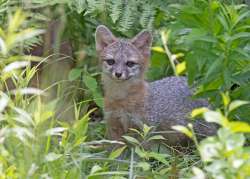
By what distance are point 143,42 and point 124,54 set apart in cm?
17

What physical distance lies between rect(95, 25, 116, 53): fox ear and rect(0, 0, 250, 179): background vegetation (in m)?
0.12

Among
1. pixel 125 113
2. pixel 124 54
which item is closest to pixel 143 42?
pixel 124 54

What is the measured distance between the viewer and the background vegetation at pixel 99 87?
264 centimetres

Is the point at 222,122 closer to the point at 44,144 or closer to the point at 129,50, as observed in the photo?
the point at 44,144

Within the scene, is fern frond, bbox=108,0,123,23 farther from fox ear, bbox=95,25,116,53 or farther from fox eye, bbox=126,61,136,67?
fox eye, bbox=126,61,136,67

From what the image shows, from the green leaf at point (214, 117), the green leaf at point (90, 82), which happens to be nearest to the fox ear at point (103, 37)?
the green leaf at point (90, 82)

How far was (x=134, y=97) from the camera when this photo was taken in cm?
509

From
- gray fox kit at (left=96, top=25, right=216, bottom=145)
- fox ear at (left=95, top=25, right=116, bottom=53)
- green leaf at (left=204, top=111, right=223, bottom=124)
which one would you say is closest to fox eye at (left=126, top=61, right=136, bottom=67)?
gray fox kit at (left=96, top=25, right=216, bottom=145)

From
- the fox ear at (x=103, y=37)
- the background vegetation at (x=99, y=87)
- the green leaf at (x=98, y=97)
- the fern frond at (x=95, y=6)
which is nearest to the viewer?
the background vegetation at (x=99, y=87)

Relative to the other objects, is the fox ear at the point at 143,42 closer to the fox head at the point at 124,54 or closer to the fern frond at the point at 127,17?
the fox head at the point at 124,54

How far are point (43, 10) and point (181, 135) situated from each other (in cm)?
142

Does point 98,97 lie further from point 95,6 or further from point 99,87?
point 95,6

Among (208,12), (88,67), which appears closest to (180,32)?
(208,12)

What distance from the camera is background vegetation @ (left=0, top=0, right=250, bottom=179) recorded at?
264cm
